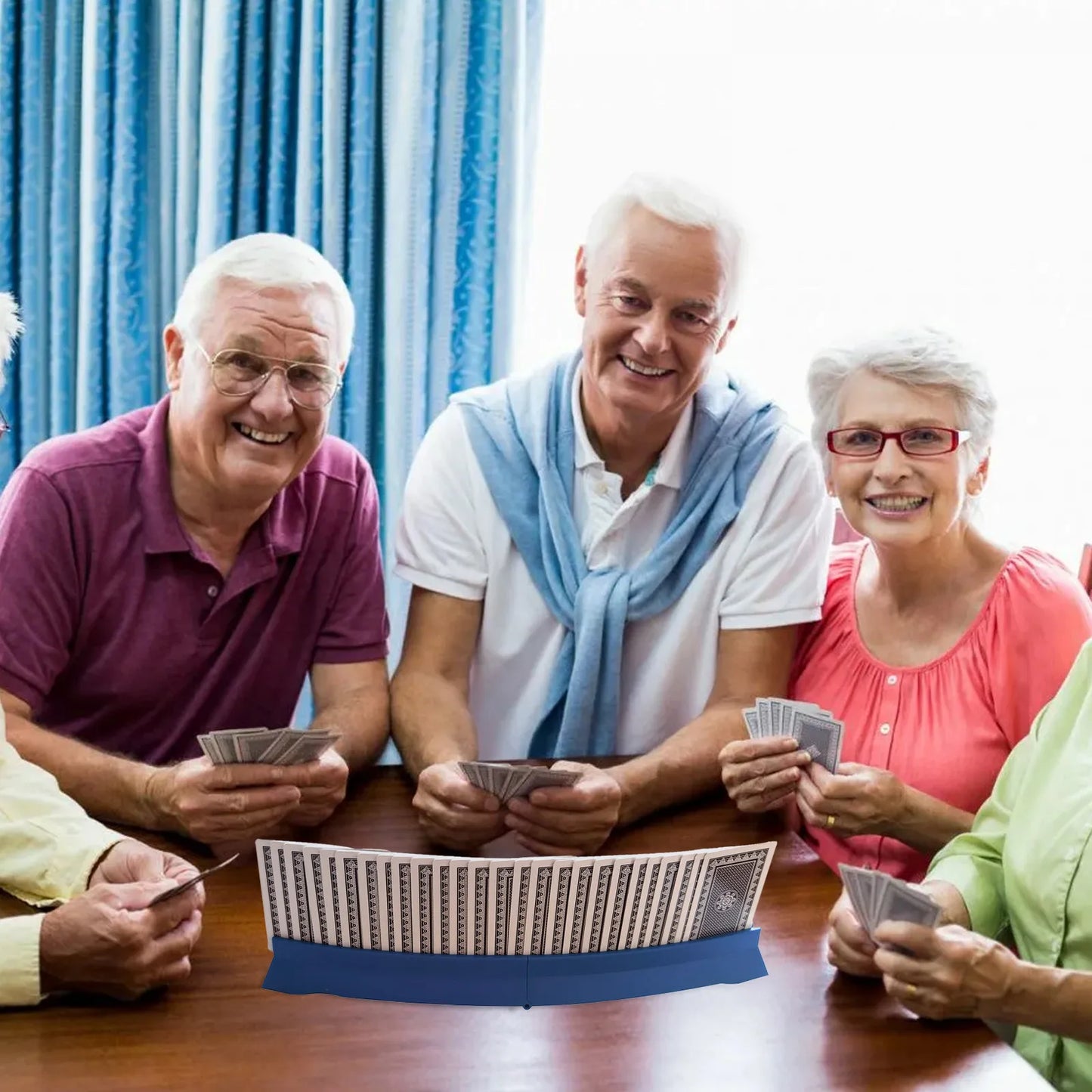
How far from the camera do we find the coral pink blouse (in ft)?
6.95

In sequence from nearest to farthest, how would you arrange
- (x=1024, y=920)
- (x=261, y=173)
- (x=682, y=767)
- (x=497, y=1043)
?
(x=497, y=1043) → (x=1024, y=920) → (x=682, y=767) → (x=261, y=173)

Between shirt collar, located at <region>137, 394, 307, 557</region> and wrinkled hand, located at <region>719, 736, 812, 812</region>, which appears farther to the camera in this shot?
shirt collar, located at <region>137, 394, 307, 557</region>

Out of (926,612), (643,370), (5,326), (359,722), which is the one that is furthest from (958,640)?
(5,326)

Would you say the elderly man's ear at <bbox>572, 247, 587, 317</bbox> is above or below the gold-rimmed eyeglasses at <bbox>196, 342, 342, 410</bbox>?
above

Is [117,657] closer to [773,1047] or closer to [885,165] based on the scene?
[773,1047]

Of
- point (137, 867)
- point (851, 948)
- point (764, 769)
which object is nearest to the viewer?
point (851, 948)

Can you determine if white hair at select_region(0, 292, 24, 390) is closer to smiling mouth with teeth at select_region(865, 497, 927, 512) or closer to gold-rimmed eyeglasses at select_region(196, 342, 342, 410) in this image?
gold-rimmed eyeglasses at select_region(196, 342, 342, 410)

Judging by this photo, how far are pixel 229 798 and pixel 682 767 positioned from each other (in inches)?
27.8

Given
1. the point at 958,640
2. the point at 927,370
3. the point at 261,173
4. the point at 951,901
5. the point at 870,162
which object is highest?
the point at 870,162

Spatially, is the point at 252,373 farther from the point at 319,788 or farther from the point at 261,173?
the point at 261,173

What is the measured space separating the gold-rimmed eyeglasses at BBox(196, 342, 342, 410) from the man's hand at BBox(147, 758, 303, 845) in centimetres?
64

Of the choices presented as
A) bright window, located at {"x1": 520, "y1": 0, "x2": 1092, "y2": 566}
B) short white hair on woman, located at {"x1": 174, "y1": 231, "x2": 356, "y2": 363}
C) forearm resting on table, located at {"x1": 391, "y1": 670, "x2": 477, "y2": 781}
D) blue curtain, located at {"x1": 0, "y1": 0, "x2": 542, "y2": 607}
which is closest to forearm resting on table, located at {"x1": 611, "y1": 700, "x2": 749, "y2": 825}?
forearm resting on table, located at {"x1": 391, "y1": 670, "x2": 477, "y2": 781}

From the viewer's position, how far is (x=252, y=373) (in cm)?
Result: 218

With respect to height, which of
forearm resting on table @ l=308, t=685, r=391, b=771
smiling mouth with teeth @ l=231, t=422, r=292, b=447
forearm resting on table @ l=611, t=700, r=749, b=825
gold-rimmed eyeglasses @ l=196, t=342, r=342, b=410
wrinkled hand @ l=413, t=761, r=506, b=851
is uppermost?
gold-rimmed eyeglasses @ l=196, t=342, r=342, b=410
